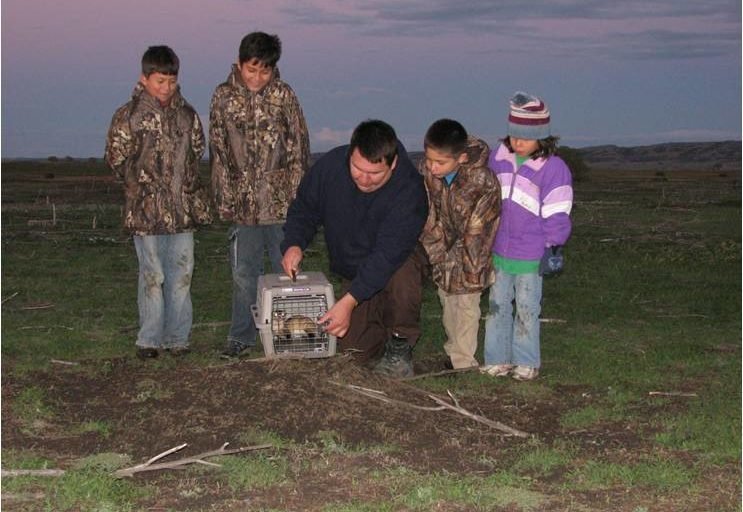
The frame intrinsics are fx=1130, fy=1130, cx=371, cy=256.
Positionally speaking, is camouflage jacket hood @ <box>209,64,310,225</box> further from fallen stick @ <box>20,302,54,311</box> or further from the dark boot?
fallen stick @ <box>20,302,54,311</box>

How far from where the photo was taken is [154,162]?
9.08 meters

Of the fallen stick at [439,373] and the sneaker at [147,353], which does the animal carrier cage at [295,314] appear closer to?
the fallen stick at [439,373]

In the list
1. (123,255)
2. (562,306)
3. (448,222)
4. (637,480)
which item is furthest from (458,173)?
(123,255)

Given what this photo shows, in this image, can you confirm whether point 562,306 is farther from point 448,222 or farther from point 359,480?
point 359,480

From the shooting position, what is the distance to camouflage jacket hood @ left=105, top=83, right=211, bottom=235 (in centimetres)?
900

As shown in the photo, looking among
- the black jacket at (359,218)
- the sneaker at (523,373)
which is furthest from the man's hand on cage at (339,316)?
the sneaker at (523,373)

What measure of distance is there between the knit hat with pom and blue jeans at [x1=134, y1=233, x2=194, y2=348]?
2.85m

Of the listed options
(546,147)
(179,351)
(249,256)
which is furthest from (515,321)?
(179,351)

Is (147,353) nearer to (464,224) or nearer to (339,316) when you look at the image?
(339,316)

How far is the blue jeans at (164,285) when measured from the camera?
922 cm

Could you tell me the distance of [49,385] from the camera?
862 centimetres

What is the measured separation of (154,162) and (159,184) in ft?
0.59

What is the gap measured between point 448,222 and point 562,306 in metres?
4.36

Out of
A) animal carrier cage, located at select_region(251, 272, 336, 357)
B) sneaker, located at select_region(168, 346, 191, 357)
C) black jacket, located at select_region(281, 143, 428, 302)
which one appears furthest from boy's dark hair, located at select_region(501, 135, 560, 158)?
sneaker, located at select_region(168, 346, 191, 357)
